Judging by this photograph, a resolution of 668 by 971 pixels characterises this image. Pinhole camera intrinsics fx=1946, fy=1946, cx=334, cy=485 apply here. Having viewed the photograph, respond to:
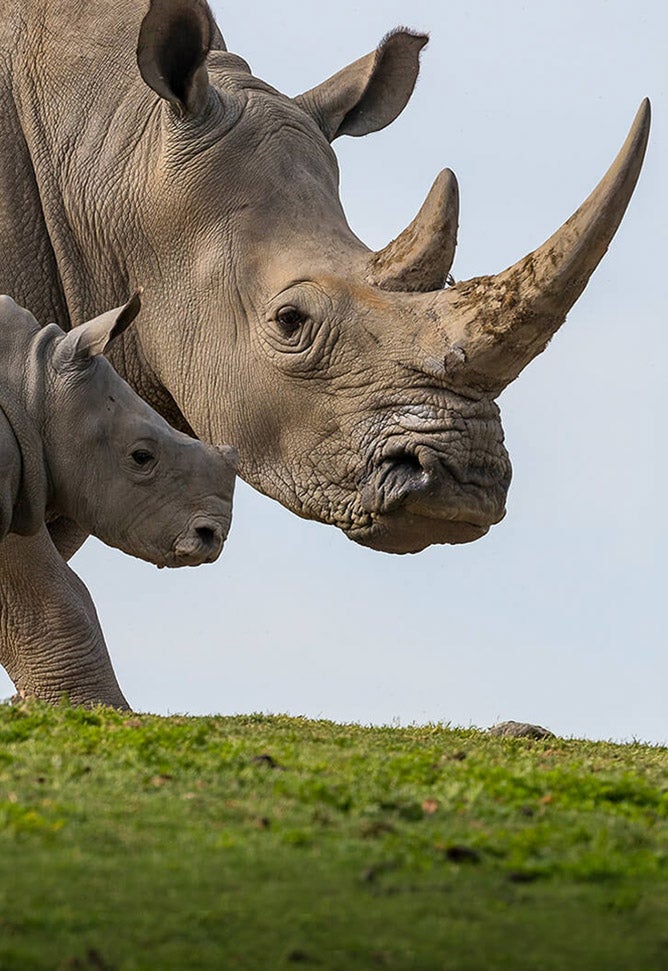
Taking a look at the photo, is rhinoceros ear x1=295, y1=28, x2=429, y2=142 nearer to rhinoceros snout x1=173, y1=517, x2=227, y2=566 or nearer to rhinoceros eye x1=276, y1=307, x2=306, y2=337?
rhinoceros eye x1=276, y1=307, x2=306, y2=337

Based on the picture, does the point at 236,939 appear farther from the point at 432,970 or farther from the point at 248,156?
the point at 248,156

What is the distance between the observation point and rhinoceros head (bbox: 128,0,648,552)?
8.59 m

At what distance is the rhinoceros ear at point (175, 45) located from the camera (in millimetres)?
9594

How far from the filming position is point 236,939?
4371 mm

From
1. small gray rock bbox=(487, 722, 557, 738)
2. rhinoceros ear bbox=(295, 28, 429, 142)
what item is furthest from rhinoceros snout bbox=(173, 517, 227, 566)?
rhinoceros ear bbox=(295, 28, 429, 142)

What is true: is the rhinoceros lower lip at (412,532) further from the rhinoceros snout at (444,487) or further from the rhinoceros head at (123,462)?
the rhinoceros head at (123,462)

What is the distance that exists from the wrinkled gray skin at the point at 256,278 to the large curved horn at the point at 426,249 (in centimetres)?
1

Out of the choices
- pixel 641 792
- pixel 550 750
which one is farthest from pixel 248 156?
pixel 641 792

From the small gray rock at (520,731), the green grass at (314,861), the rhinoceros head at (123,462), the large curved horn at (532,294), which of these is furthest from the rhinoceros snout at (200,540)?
the small gray rock at (520,731)

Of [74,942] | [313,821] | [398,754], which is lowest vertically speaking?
[74,942]

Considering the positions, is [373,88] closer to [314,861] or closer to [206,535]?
[206,535]

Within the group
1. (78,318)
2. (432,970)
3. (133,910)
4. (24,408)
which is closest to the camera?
(432,970)

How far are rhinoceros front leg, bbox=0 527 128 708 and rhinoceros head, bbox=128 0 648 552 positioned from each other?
3.56 feet

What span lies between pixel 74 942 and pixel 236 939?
0.36 metres
